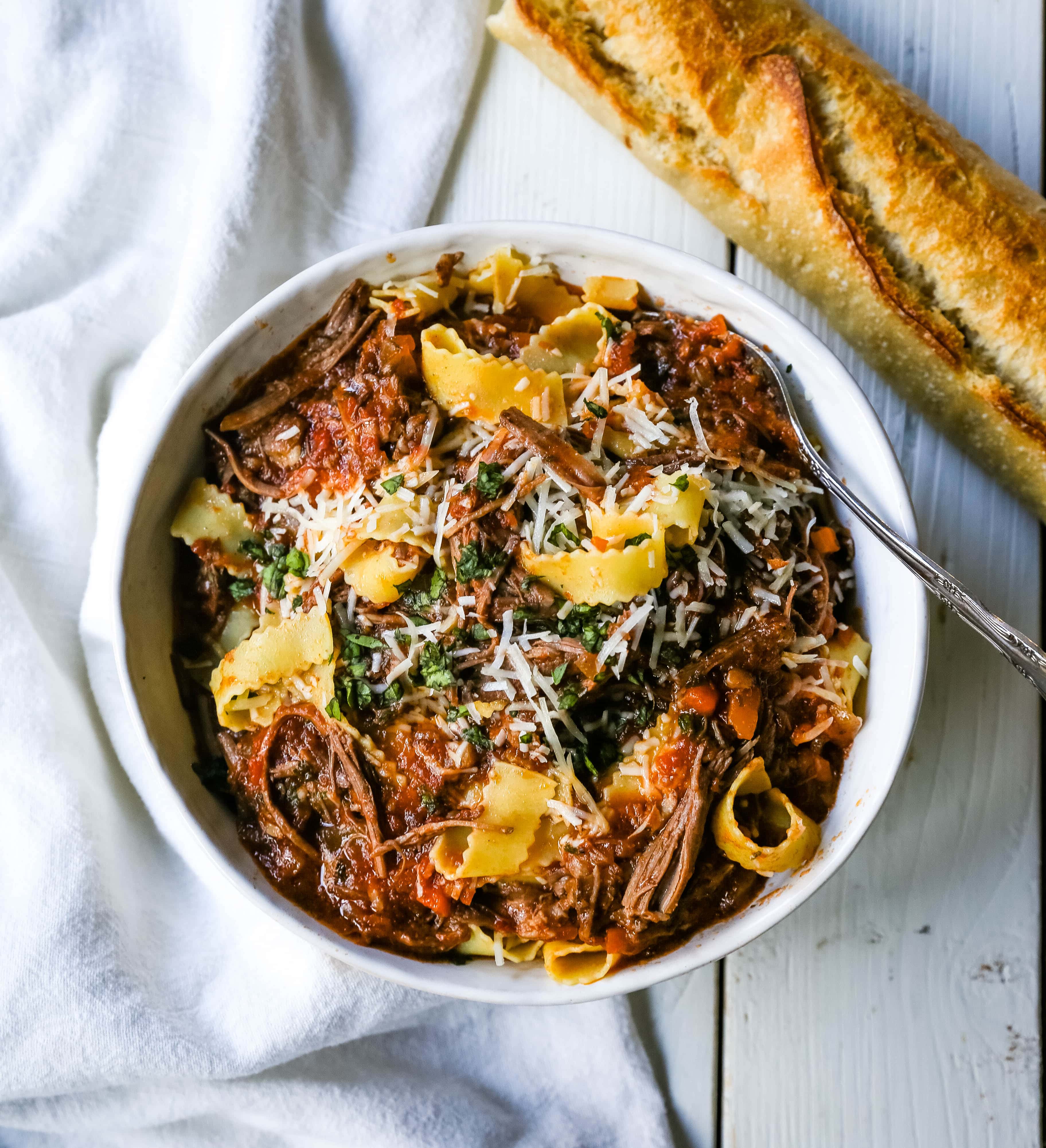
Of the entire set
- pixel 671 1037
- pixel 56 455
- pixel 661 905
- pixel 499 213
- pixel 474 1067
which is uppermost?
pixel 499 213

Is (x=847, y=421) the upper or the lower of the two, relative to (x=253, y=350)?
upper

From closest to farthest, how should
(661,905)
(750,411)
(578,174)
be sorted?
(661,905) < (750,411) < (578,174)

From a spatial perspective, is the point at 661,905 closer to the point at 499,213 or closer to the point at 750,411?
the point at 750,411

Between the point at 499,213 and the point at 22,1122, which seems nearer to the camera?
the point at 22,1122

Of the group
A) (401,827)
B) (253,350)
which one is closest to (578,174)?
(253,350)

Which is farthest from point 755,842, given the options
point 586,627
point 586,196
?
point 586,196

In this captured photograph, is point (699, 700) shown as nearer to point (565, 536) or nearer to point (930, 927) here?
point (565, 536)

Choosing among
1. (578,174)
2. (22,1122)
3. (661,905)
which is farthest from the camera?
(578,174)
